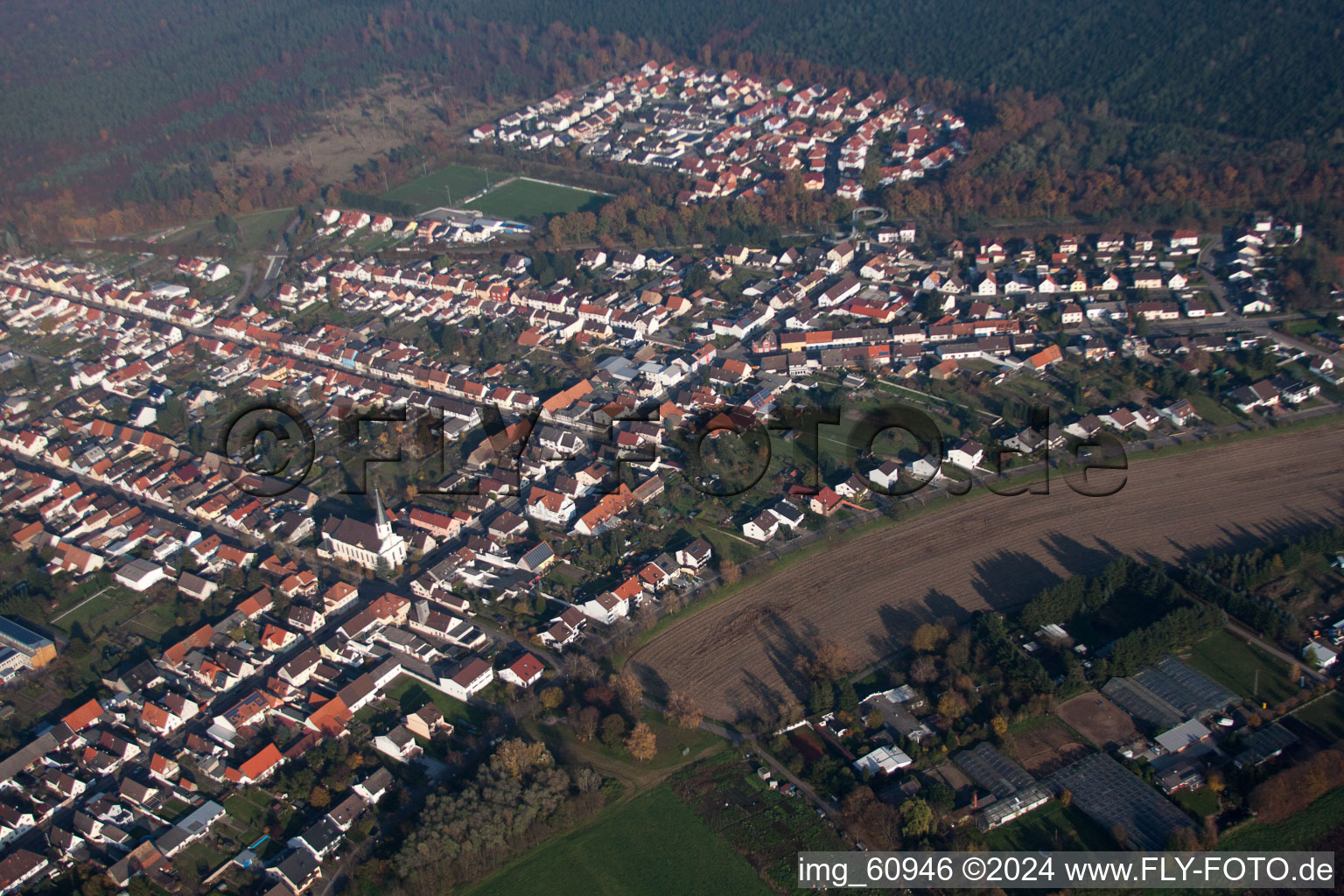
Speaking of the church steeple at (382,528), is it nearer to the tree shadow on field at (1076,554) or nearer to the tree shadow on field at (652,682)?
the tree shadow on field at (652,682)

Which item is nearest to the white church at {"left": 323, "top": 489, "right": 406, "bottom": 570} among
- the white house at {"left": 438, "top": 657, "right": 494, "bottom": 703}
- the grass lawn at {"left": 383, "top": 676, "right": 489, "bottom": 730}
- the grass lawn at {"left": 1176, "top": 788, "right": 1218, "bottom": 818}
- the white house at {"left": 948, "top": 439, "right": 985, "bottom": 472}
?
the grass lawn at {"left": 383, "top": 676, "right": 489, "bottom": 730}

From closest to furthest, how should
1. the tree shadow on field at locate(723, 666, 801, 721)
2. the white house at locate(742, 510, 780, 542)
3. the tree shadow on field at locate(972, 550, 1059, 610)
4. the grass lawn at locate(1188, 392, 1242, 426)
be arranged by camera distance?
the tree shadow on field at locate(723, 666, 801, 721) → the tree shadow on field at locate(972, 550, 1059, 610) → the white house at locate(742, 510, 780, 542) → the grass lawn at locate(1188, 392, 1242, 426)

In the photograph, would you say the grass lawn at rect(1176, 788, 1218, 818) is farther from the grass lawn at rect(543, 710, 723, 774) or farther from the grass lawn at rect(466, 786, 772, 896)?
the grass lawn at rect(543, 710, 723, 774)

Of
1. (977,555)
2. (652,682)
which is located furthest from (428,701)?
(977,555)

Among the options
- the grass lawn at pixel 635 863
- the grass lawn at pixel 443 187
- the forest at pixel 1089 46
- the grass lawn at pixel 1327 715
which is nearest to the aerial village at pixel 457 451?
the grass lawn at pixel 1327 715

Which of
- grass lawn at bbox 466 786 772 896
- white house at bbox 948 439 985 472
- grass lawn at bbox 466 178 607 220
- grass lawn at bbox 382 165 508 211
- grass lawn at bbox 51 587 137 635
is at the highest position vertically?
grass lawn at bbox 382 165 508 211

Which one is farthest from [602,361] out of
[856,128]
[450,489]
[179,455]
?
[856,128]
